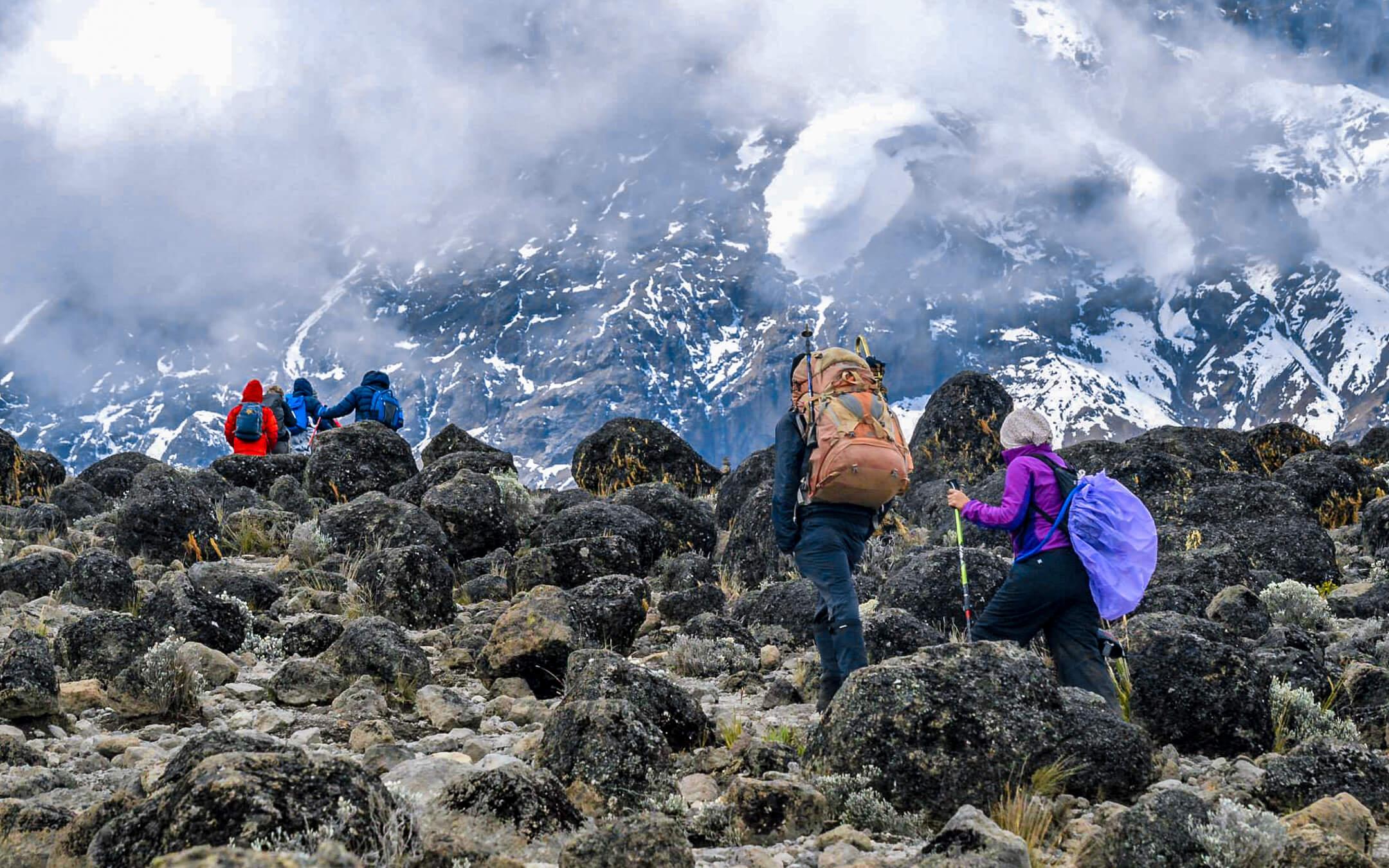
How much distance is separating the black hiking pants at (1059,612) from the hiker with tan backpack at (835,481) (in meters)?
0.90

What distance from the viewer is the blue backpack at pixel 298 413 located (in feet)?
72.4

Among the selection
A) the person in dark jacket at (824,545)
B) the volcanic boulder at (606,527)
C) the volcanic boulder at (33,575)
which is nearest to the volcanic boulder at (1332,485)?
the volcanic boulder at (606,527)

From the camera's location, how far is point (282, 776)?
3984 millimetres

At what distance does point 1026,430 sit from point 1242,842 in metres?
3.57

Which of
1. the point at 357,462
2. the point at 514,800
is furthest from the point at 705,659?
the point at 357,462

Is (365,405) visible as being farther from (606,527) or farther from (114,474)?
(606,527)

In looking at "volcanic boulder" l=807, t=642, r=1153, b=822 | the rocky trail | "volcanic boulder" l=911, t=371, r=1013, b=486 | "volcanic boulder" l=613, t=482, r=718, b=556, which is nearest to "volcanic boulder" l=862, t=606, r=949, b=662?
the rocky trail

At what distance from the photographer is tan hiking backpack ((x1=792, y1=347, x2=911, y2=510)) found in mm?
7230

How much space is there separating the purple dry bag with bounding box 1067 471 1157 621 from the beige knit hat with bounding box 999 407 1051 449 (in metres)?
0.49

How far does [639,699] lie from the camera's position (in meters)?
6.47

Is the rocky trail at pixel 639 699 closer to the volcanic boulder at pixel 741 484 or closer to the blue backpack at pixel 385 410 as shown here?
the volcanic boulder at pixel 741 484

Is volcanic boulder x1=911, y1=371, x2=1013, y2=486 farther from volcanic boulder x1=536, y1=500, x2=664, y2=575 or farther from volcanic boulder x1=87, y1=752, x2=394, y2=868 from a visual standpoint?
volcanic boulder x1=87, y1=752, x2=394, y2=868

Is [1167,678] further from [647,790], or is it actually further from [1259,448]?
[1259,448]

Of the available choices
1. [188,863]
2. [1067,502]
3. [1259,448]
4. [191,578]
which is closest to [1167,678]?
[1067,502]
